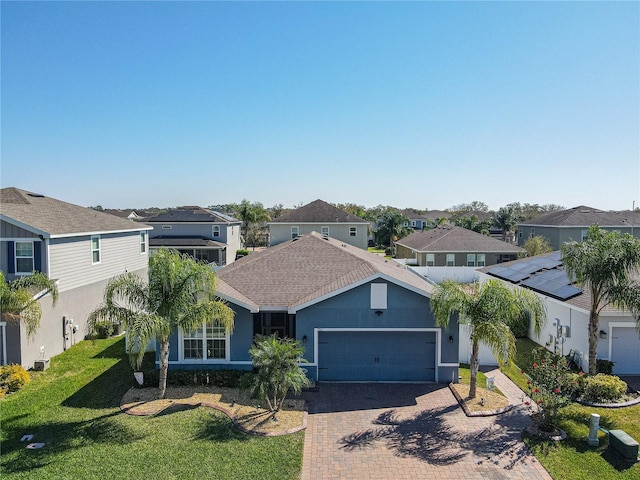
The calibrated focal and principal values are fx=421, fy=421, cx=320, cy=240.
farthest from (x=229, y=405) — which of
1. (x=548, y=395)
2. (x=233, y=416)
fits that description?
(x=548, y=395)

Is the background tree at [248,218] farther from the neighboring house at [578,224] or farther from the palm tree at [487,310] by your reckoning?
the palm tree at [487,310]

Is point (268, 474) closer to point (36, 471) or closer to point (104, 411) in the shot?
point (36, 471)

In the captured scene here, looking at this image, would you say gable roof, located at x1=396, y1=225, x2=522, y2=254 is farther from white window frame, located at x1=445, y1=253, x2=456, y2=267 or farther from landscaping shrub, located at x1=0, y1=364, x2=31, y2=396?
landscaping shrub, located at x1=0, y1=364, x2=31, y2=396

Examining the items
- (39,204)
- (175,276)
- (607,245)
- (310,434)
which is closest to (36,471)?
(175,276)

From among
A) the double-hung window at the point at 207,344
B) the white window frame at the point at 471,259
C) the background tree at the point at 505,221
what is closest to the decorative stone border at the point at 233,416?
the double-hung window at the point at 207,344

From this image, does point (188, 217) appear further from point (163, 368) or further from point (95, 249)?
point (163, 368)
